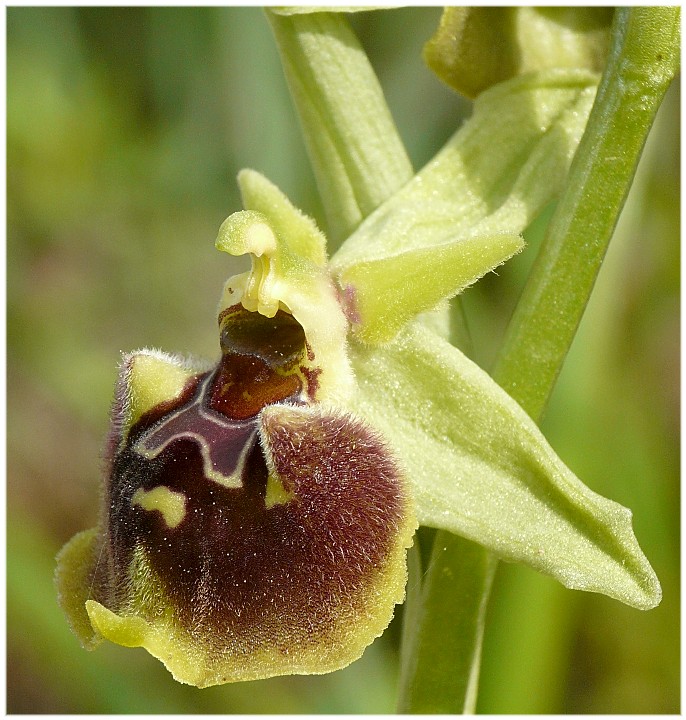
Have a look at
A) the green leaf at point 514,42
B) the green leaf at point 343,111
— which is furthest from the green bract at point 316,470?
the green leaf at point 514,42

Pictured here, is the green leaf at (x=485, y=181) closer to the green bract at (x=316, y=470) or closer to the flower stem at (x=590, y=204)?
the green bract at (x=316, y=470)

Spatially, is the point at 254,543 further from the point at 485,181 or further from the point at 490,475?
the point at 485,181

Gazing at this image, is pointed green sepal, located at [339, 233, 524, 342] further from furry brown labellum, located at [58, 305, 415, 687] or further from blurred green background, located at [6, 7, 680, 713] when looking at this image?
blurred green background, located at [6, 7, 680, 713]

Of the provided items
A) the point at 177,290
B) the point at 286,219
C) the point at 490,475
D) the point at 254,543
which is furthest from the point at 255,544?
the point at 177,290

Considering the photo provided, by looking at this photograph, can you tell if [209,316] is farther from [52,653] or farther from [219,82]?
[52,653]

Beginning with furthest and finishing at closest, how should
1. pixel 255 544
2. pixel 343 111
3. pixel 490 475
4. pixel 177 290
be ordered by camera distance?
pixel 177 290 → pixel 343 111 → pixel 490 475 → pixel 255 544

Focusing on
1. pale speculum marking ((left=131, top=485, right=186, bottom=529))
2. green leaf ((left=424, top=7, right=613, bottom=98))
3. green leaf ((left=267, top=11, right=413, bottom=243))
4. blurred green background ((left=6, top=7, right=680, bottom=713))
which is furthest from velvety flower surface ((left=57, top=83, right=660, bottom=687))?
blurred green background ((left=6, top=7, right=680, bottom=713))

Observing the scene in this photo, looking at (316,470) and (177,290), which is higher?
(316,470)

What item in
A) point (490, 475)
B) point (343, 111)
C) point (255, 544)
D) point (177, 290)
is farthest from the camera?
point (177, 290)
